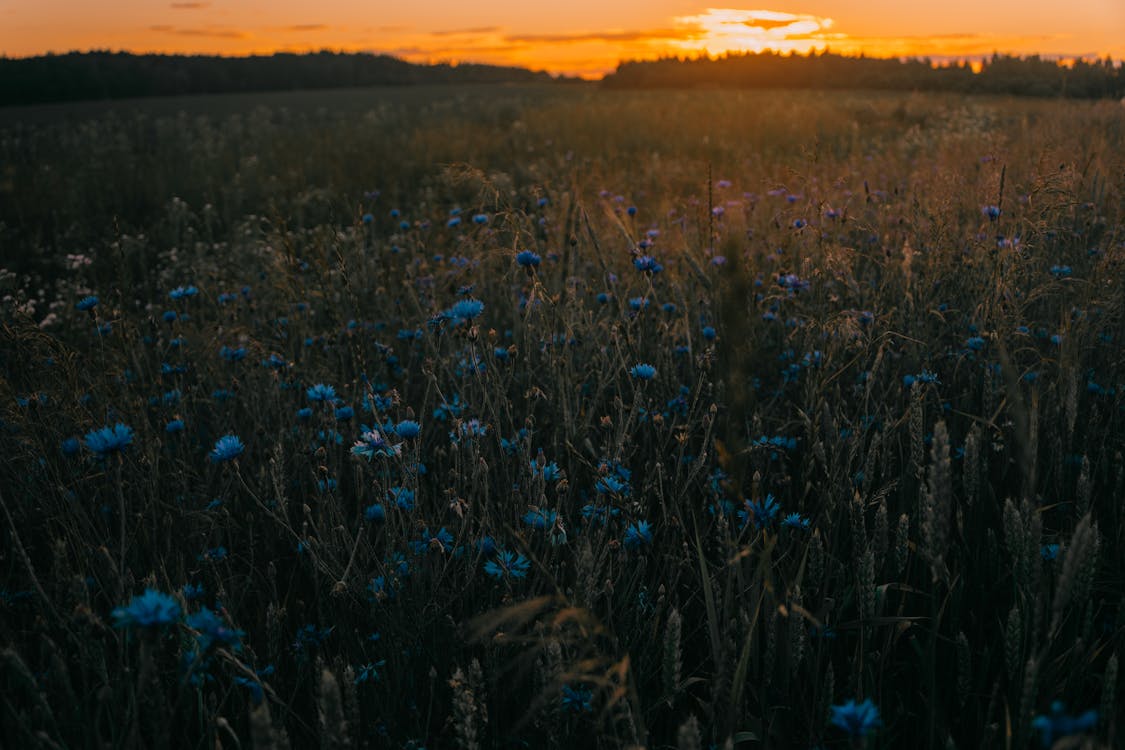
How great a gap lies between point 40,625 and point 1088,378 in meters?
2.99

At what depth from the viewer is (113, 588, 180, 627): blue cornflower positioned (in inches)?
35.4

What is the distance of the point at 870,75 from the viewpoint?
34156 millimetres

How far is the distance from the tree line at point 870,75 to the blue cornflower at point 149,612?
12122mm

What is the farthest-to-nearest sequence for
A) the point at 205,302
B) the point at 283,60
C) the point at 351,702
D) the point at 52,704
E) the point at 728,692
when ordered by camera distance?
the point at 283,60, the point at 205,302, the point at 52,704, the point at 728,692, the point at 351,702

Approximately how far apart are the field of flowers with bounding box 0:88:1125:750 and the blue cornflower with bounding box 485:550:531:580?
13 millimetres

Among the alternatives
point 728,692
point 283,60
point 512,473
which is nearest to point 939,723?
point 728,692

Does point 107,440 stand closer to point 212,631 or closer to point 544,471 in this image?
point 212,631

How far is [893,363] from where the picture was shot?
259 cm

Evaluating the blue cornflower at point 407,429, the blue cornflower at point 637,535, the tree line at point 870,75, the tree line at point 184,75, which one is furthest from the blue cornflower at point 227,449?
the tree line at point 184,75

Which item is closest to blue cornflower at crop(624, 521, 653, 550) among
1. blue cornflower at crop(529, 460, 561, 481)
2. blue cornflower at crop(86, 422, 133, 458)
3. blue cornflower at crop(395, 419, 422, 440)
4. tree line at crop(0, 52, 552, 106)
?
blue cornflower at crop(529, 460, 561, 481)

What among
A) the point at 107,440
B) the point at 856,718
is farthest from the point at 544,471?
the point at 856,718

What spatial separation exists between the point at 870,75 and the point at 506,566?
38508 millimetres

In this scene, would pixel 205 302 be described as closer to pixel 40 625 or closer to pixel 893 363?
pixel 40 625

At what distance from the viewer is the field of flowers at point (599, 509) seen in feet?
3.78
